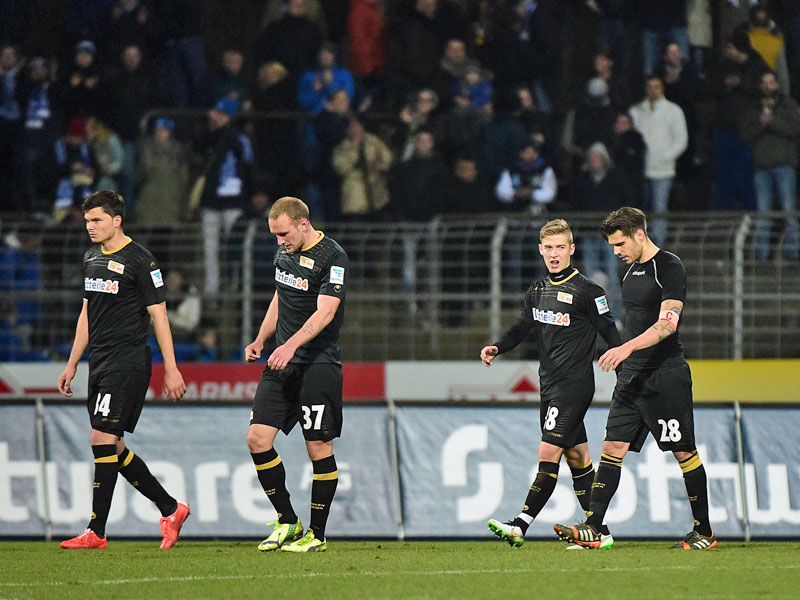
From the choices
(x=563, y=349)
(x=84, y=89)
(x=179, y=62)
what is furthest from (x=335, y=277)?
(x=179, y=62)

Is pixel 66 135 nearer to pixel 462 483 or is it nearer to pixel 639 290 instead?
pixel 462 483

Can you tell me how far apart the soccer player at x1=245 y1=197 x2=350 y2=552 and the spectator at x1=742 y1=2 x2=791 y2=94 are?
8200mm

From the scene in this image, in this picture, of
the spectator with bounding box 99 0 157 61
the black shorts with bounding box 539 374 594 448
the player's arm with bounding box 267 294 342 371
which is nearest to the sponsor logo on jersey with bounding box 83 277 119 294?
the player's arm with bounding box 267 294 342 371

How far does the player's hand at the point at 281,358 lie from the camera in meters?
8.18

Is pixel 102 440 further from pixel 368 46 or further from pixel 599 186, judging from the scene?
pixel 368 46

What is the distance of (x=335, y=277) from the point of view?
845 centimetres

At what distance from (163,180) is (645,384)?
7.95m

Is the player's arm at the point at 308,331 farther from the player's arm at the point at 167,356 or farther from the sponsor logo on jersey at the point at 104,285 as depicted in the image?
the sponsor logo on jersey at the point at 104,285

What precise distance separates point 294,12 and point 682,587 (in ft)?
35.2

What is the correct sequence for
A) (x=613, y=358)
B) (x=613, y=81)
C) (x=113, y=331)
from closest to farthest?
(x=613, y=358) < (x=113, y=331) < (x=613, y=81)

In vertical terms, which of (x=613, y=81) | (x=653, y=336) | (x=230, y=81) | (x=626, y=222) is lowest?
(x=653, y=336)

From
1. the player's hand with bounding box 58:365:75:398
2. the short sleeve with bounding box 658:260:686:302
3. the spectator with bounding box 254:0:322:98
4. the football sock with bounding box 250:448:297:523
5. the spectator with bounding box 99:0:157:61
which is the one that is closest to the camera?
the short sleeve with bounding box 658:260:686:302

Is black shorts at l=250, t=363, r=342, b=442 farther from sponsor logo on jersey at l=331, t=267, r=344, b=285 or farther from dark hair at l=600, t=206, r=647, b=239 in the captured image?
dark hair at l=600, t=206, r=647, b=239

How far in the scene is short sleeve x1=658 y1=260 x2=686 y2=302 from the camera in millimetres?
8312
